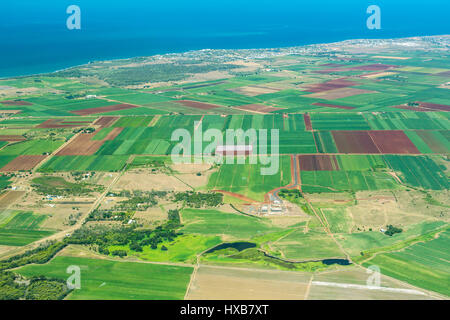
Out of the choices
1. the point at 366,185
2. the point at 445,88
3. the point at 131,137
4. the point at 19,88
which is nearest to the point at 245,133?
the point at 131,137

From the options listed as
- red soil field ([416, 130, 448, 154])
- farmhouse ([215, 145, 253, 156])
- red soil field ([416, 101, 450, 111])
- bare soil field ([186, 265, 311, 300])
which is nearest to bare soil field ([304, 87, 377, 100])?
red soil field ([416, 101, 450, 111])

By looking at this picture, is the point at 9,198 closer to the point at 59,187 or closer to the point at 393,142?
the point at 59,187

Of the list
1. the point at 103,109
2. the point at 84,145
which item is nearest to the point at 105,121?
the point at 103,109

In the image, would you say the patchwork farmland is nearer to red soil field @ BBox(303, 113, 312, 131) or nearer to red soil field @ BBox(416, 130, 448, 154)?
red soil field @ BBox(416, 130, 448, 154)

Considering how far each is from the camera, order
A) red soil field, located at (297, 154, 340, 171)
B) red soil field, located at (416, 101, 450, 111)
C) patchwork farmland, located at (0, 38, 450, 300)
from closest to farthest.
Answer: patchwork farmland, located at (0, 38, 450, 300) < red soil field, located at (297, 154, 340, 171) < red soil field, located at (416, 101, 450, 111)

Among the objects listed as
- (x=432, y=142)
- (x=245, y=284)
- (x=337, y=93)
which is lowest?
(x=245, y=284)

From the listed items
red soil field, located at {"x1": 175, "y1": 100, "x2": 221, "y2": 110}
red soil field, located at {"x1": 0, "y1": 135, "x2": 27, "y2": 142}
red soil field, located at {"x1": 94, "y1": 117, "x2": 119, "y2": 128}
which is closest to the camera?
red soil field, located at {"x1": 0, "y1": 135, "x2": 27, "y2": 142}

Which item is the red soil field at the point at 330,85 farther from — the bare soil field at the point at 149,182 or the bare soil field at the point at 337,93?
the bare soil field at the point at 149,182

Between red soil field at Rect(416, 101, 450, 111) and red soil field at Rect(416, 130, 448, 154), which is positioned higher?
red soil field at Rect(416, 101, 450, 111)
